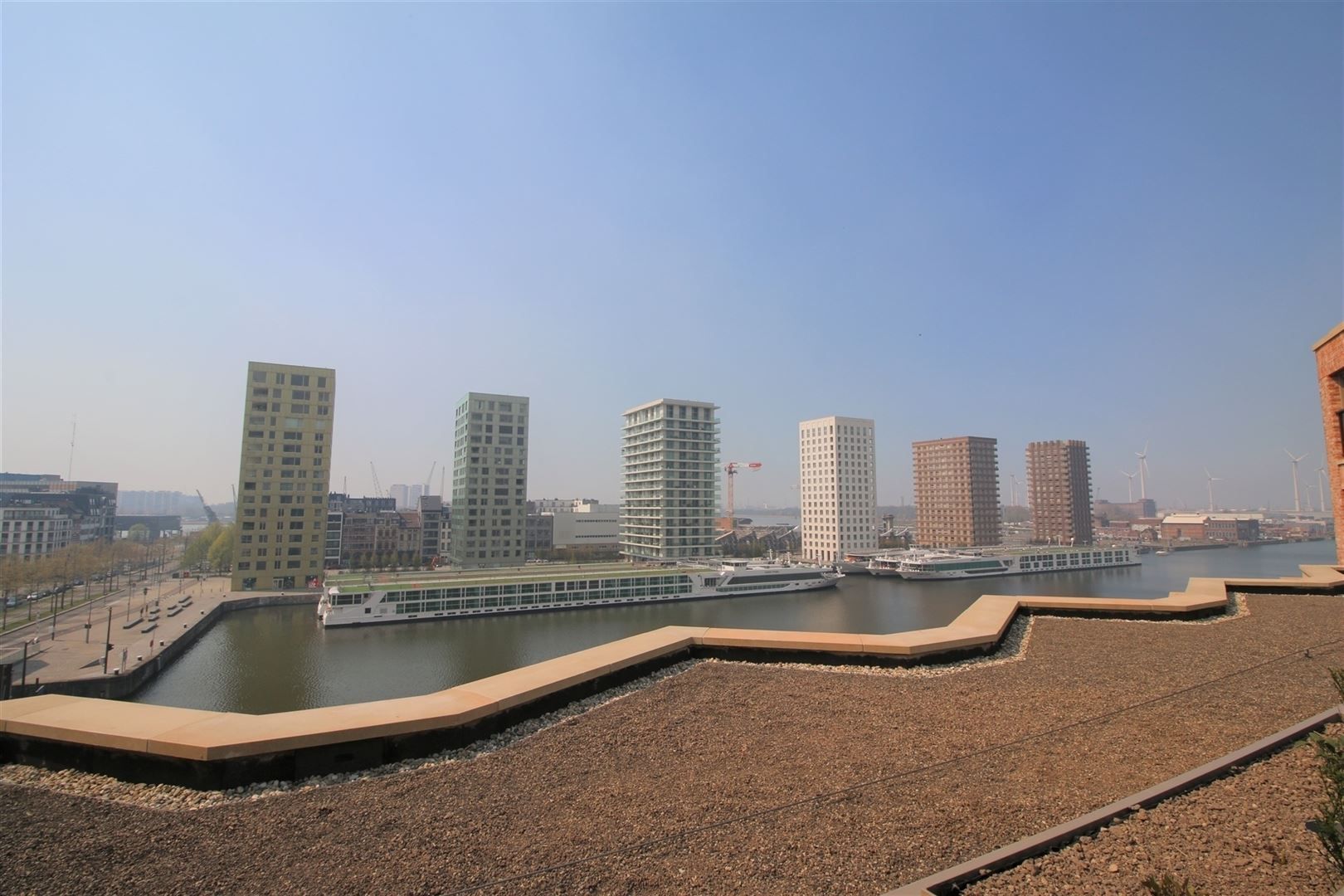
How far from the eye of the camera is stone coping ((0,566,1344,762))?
3.36 m

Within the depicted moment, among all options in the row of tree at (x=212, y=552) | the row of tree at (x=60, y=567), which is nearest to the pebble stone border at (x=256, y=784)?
the row of tree at (x=60, y=567)

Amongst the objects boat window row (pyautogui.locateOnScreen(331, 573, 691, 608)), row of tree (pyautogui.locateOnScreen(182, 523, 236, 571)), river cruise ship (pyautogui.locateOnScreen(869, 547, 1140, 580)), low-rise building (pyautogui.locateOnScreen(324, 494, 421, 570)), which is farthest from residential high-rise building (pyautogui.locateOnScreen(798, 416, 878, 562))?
row of tree (pyautogui.locateOnScreen(182, 523, 236, 571))

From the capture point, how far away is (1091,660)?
603cm

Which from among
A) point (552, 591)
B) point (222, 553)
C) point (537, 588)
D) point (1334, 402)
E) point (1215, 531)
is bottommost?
point (552, 591)

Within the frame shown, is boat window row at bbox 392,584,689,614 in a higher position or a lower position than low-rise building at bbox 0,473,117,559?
lower

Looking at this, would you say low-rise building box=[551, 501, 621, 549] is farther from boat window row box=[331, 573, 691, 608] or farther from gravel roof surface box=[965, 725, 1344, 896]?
gravel roof surface box=[965, 725, 1344, 896]

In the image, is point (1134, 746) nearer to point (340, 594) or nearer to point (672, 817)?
point (672, 817)

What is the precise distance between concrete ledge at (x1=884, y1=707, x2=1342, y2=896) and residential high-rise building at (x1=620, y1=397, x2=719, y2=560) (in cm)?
6079

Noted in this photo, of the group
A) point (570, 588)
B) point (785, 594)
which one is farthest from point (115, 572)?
point (785, 594)

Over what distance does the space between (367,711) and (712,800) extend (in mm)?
2384

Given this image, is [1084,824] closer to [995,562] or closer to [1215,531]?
[995,562]

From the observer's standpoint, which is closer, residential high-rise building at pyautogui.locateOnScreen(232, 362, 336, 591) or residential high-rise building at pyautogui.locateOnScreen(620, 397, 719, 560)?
residential high-rise building at pyautogui.locateOnScreen(232, 362, 336, 591)

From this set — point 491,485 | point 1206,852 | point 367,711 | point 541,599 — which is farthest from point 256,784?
point 491,485

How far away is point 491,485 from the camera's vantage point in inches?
2441
